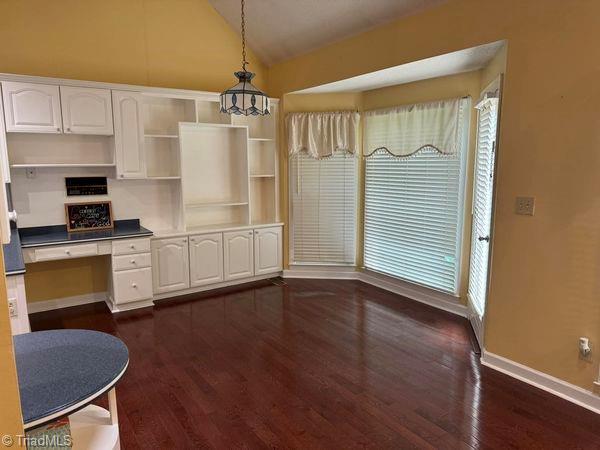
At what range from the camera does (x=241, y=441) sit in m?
2.37

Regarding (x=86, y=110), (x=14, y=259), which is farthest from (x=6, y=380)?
(x=86, y=110)

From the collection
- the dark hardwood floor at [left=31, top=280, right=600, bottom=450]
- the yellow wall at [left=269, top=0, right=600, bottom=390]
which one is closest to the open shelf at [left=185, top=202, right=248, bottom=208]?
the dark hardwood floor at [left=31, top=280, right=600, bottom=450]

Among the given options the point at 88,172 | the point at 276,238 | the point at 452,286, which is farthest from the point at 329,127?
the point at 88,172

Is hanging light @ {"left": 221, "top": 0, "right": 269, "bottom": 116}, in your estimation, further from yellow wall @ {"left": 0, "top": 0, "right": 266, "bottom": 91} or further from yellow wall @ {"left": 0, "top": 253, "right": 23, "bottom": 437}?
yellow wall @ {"left": 0, "top": 253, "right": 23, "bottom": 437}

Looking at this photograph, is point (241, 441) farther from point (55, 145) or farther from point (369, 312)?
point (55, 145)

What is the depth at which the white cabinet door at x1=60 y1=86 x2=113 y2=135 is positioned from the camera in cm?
400

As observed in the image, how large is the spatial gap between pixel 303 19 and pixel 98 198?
2931 mm

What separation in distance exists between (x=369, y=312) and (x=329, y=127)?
7.60 feet

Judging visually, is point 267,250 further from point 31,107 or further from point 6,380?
point 6,380

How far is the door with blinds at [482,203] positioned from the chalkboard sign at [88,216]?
3.84 metres

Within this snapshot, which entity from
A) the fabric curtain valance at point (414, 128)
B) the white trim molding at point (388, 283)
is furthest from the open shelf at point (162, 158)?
the fabric curtain valance at point (414, 128)

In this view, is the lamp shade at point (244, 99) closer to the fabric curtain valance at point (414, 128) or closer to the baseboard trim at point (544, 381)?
the fabric curtain valance at point (414, 128)

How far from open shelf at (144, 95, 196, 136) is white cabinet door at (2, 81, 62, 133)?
0.95 meters

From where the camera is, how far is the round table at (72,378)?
1.33 metres
